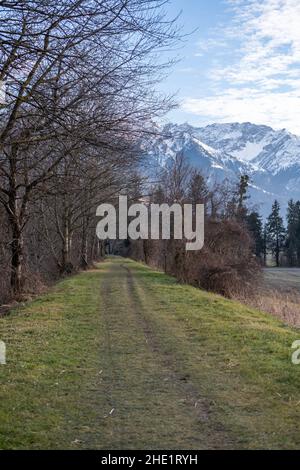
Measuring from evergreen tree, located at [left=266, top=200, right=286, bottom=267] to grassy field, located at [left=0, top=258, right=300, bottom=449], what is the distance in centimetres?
9369

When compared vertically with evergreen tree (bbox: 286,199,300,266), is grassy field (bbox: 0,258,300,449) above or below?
below

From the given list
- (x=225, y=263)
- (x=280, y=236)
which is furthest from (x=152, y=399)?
(x=280, y=236)

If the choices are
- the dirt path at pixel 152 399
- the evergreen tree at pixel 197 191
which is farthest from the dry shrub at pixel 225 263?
the dirt path at pixel 152 399

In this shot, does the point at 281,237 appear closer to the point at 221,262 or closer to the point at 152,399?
the point at 221,262

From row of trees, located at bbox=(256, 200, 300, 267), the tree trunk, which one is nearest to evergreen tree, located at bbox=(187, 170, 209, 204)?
the tree trunk

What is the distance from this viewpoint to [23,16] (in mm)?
7738

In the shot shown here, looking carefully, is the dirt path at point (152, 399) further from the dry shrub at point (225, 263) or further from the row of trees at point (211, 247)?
the row of trees at point (211, 247)

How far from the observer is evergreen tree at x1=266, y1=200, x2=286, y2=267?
343ft

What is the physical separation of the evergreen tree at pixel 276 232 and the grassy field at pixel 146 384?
93.7 metres

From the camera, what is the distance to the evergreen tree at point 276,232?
343 feet

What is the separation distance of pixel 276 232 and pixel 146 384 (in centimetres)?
10076

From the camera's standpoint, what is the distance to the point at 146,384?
7.46 metres

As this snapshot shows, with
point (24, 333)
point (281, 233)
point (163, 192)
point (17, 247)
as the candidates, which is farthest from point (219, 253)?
point (281, 233)

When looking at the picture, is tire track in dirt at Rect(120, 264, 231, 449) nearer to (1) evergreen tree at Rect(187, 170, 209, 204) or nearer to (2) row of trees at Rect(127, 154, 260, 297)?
(2) row of trees at Rect(127, 154, 260, 297)
